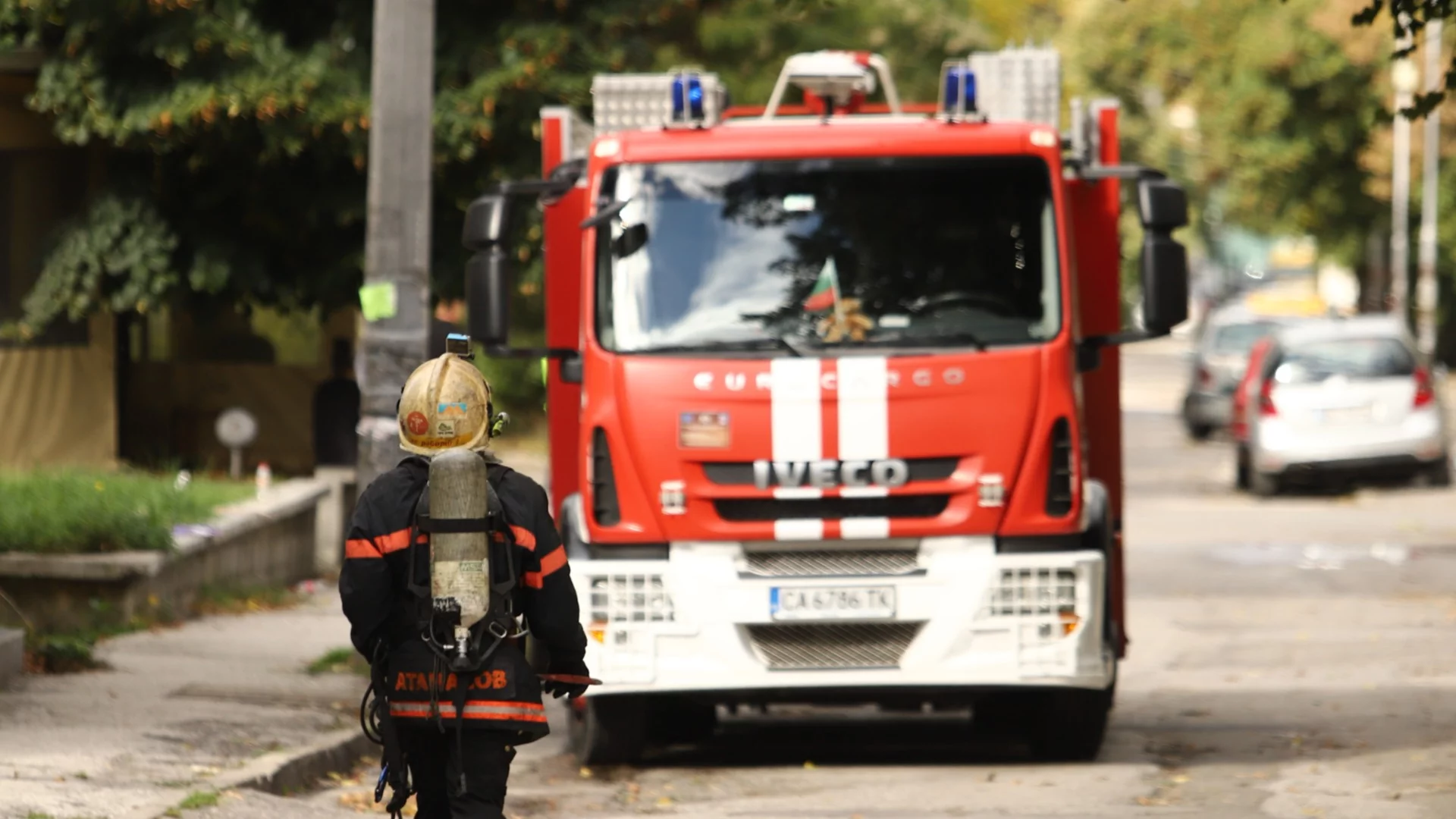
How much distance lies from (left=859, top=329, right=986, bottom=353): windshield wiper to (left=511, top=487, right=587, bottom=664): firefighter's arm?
390cm

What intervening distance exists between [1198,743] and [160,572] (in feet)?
18.9

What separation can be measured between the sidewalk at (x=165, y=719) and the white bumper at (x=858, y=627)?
140 centimetres

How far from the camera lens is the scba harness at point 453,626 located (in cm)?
630

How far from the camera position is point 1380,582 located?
18109 mm

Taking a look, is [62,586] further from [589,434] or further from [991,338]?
[991,338]


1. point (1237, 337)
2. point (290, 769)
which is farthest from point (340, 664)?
point (1237, 337)

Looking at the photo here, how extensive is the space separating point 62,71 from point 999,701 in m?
9.66

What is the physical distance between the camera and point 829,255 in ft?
34.2

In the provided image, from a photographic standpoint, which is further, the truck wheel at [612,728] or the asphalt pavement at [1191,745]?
the truck wheel at [612,728]

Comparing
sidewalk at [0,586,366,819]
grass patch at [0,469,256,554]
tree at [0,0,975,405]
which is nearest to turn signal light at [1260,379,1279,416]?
tree at [0,0,975,405]

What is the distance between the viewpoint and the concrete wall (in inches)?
526

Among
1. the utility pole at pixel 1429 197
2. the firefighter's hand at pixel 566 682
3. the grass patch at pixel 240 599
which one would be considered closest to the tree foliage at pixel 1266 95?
the utility pole at pixel 1429 197

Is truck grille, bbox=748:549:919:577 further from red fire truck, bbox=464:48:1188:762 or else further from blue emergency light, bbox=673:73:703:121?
blue emergency light, bbox=673:73:703:121

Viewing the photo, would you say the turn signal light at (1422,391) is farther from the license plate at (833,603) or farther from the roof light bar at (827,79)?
the license plate at (833,603)
